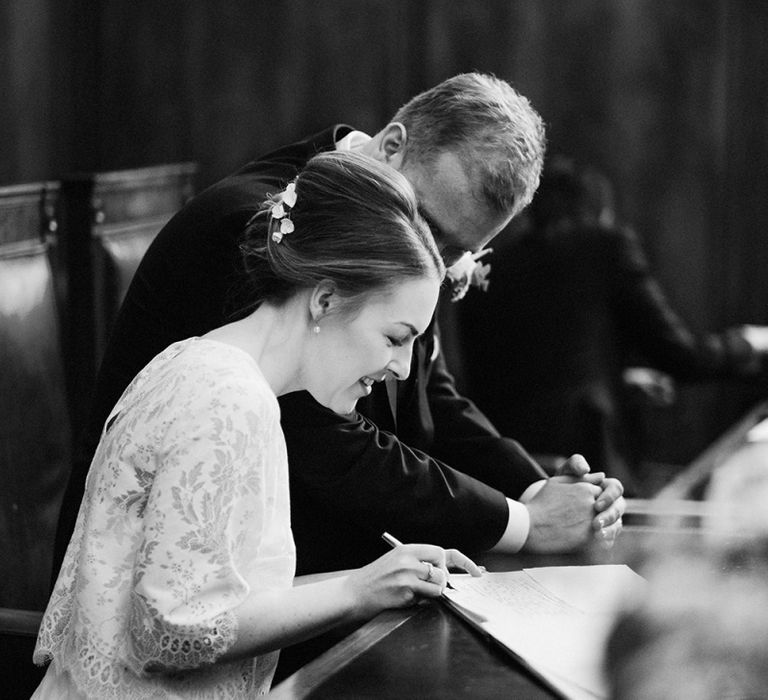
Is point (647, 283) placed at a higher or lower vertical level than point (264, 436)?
lower

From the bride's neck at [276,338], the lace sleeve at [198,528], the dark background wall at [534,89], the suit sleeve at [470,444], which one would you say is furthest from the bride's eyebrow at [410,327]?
the dark background wall at [534,89]

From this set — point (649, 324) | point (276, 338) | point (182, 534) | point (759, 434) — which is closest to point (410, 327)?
point (276, 338)

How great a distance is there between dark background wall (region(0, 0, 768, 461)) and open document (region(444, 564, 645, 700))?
3.31m

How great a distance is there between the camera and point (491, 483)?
232 cm

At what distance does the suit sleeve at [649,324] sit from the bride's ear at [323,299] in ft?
7.29

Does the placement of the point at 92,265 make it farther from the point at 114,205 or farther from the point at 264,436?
the point at 264,436

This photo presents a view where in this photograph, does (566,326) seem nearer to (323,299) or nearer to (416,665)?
(323,299)

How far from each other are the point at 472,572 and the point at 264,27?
372 centimetres

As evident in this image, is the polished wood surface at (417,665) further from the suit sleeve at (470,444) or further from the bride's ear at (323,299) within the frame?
the suit sleeve at (470,444)

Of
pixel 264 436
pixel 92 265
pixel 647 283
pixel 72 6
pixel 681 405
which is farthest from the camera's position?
pixel 681 405

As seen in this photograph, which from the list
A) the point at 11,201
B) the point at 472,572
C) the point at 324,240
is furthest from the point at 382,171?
the point at 11,201

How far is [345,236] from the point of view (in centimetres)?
163

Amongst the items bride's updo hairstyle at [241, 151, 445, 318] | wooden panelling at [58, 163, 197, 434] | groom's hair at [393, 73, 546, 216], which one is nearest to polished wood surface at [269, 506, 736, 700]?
bride's updo hairstyle at [241, 151, 445, 318]

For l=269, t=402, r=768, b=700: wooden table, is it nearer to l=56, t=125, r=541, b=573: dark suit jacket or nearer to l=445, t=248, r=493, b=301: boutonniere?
l=56, t=125, r=541, b=573: dark suit jacket
